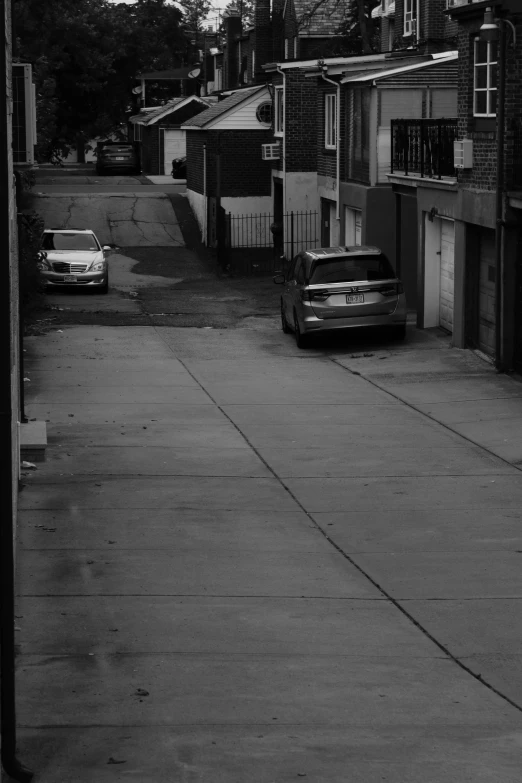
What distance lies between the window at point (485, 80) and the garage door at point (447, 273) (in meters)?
2.92

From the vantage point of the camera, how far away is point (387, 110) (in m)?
27.1

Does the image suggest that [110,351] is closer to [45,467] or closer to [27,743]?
[45,467]

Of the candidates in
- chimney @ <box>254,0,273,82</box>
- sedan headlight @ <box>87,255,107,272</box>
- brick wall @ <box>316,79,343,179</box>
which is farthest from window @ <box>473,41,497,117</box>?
chimney @ <box>254,0,273,82</box>

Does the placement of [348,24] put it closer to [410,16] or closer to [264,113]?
[264,113]

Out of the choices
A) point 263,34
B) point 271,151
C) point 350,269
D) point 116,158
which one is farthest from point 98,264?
Answer: point 116,158

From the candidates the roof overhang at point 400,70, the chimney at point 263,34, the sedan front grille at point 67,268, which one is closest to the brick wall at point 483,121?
the roof overhang at point 400,70

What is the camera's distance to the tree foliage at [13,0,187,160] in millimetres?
56594

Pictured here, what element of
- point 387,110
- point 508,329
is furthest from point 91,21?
point 508,329

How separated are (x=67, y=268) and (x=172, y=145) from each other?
3132 cm

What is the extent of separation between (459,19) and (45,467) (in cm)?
1152

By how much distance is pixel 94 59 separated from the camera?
60.2 meters

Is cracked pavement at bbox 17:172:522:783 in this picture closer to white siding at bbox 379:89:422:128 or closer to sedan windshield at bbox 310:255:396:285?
sedan windshield at bbox 310:255:396:285

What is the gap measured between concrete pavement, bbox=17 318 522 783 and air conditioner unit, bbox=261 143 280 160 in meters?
19.7

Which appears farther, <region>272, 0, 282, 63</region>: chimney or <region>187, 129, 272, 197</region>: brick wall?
<region>272, 0, 282, 63</region>: chimney
